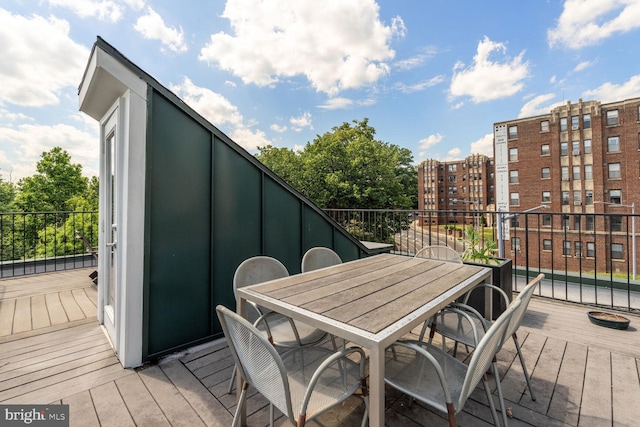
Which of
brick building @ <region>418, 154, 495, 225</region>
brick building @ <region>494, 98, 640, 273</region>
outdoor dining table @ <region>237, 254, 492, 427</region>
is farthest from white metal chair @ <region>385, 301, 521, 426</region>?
brick building @ <region>418, 154, 495, 225</region>

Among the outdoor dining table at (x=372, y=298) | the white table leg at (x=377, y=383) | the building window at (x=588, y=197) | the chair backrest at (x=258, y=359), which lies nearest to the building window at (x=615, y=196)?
the building window at (x=588, y=197)

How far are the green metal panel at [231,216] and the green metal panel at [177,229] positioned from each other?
9 centimetres

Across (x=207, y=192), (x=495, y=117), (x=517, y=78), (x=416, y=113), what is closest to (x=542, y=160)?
(x=495, y=117)

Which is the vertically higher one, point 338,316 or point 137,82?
point 137,82

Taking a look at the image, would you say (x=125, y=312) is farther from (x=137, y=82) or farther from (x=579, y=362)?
(x=579, y=362)

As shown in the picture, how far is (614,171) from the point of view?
73.0 ft

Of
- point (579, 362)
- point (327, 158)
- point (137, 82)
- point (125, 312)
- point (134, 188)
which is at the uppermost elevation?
point (327, 158)

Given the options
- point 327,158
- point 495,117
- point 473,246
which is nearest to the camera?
point 473,246

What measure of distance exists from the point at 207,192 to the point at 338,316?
1.89 metres

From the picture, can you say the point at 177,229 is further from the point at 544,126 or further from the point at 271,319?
the point at 544,126

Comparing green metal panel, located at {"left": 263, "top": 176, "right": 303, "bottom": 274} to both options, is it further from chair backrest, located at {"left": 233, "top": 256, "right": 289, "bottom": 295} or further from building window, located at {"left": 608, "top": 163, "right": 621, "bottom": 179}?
building window, located at {"left": 608, "top": 163, "right": 621, "bottom": 179}

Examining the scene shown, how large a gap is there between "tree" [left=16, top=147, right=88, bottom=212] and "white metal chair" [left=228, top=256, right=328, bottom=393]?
23076mm

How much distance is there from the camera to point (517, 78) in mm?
18219

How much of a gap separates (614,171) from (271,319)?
32489mm
